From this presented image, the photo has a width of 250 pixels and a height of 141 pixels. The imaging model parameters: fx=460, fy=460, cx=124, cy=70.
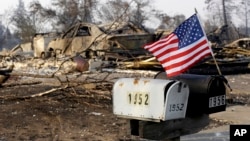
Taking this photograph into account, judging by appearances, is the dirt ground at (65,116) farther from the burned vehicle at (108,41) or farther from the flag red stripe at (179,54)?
the burned vehicle at (108,41)

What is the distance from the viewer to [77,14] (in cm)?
5484

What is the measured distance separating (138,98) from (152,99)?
113 millimetres

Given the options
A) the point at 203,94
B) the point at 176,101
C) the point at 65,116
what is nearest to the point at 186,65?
the point at 203,94

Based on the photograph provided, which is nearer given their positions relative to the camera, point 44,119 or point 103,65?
point 44,119

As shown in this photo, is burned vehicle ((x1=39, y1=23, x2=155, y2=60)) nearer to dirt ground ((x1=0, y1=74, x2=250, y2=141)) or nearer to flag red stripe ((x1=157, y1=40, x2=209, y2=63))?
dirt ground ((x1=0, y1=74, x2=250, y2=141))

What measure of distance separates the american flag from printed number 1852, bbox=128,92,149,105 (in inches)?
27.2

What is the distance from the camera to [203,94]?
9.71 feet

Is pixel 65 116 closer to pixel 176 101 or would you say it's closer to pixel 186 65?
pixel 186 65

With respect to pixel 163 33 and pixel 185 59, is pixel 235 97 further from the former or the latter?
pixel 163 33

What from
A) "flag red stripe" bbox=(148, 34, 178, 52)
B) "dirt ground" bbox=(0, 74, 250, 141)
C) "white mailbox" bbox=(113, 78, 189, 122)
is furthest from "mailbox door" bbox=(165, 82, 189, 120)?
"dirt ground" bbox=(0, 74, 250, 141)

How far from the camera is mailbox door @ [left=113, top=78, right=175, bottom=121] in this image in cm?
279

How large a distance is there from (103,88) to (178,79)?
662 cm

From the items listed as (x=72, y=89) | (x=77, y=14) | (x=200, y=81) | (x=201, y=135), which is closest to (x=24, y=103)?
(x=72, y=89)

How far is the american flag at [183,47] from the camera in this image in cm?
364
